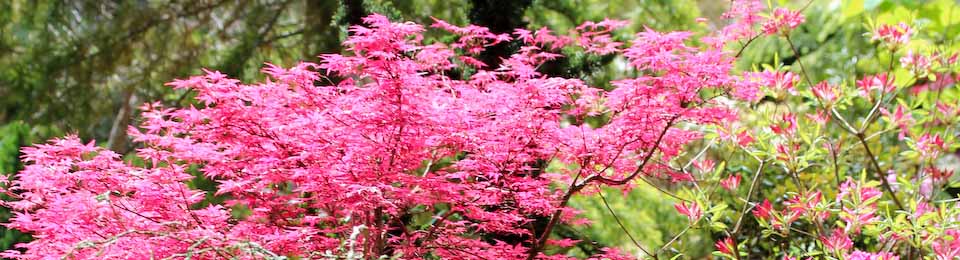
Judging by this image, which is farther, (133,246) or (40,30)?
(40,30)

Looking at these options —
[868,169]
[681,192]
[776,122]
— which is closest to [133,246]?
[776,122]

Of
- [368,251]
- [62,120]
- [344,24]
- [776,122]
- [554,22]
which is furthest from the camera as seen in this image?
[62,120]

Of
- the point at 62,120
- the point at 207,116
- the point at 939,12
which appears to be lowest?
the point at 62,120

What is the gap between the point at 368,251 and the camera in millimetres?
2785

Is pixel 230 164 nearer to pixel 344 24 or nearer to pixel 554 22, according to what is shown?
pixel 344 24

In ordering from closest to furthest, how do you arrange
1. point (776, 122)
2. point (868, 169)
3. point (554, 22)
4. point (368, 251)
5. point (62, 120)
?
point (368, 251), point (776, 122), point (868, 169), point (554, 22), point (62, 120)

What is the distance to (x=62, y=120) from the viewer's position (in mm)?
6270

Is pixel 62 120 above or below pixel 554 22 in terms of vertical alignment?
below

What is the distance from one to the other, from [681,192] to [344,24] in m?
1.74

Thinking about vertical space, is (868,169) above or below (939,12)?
below

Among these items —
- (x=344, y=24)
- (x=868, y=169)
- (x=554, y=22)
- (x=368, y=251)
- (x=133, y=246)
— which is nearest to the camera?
(x=133, y=246)

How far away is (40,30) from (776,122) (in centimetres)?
480

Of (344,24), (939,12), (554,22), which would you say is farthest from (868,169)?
(344,24)

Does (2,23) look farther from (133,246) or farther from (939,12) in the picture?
(939,12)
